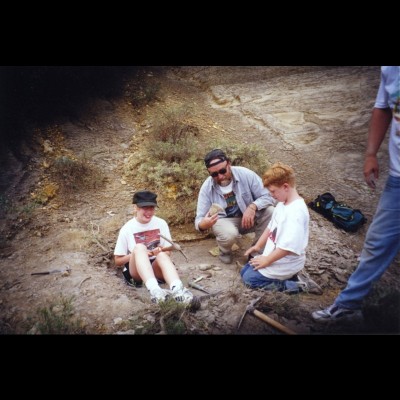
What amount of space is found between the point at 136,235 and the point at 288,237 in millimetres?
1082

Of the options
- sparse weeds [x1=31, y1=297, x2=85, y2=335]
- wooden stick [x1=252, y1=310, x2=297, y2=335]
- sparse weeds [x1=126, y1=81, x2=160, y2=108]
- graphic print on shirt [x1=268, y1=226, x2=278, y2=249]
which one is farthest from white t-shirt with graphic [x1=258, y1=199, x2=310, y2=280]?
sparse weeds [x1=126, y1=81, x2=160, y2=108]

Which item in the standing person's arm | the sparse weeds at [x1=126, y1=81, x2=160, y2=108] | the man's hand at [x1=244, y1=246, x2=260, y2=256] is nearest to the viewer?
the standing person's arm

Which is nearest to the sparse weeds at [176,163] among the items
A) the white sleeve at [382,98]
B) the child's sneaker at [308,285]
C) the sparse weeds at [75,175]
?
the sparse weeds at [75,175]

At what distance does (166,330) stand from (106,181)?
1394 mm

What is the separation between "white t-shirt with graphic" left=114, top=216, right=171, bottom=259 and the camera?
2686 mm

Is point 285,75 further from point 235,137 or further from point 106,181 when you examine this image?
point 106,181

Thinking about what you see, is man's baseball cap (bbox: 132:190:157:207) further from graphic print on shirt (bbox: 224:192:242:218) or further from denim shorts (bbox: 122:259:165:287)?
graphic print on shirt (bbox: 224:192:242:218)

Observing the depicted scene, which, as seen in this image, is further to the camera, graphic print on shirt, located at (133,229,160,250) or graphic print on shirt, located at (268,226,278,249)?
graphic print on shirt, located at (133,229,160,250)

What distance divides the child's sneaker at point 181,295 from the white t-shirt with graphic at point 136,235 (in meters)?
0.37

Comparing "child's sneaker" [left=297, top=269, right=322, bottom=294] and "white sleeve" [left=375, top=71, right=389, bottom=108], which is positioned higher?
"white sleeve" [left=375, top=71, right=389, bottom=108]

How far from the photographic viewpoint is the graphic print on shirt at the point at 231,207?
312 cm

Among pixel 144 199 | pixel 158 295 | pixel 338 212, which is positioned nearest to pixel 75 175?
pixel 144 199

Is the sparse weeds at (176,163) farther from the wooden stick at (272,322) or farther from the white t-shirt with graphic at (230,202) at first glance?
the wooden stick at (272,322)

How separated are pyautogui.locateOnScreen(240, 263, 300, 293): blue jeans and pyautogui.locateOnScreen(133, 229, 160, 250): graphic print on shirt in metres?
0.71
